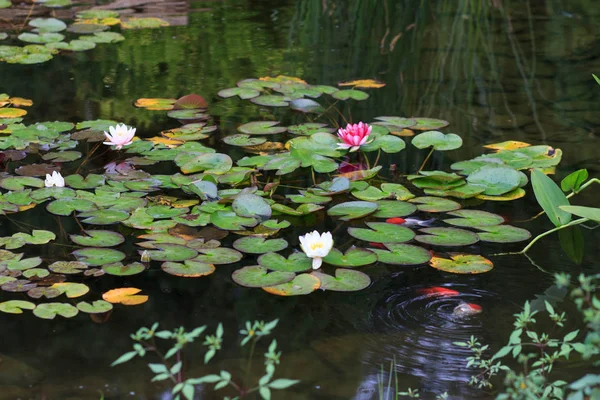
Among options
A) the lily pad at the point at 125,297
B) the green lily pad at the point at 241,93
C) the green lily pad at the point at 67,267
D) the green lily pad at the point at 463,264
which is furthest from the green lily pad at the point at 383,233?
the green lily pad at the point at 241,93

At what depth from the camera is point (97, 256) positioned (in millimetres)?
2068

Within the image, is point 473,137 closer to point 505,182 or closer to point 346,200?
point 505,182

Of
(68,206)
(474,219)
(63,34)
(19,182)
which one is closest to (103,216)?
(68,206)

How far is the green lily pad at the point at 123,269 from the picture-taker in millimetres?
1997

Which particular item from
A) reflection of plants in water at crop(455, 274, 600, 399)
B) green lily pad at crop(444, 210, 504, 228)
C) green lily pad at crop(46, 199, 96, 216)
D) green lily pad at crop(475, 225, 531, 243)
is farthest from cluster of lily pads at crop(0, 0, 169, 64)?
reflection of plants in water at crop(455, 274, 600, 399)

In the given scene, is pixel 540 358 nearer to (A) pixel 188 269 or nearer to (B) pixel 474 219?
(B) pixel 474 219

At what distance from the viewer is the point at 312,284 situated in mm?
1951

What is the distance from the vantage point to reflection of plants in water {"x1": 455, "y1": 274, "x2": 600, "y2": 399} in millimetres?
1178

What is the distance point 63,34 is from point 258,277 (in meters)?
3.14

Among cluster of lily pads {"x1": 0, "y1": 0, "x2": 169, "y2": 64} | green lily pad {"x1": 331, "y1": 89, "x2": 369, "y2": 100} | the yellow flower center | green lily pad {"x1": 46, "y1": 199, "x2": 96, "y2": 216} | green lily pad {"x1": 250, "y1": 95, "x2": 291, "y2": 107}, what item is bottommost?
green lily pad {"x1": 46, "y1": 199, "x2": 96, "y2": 216}

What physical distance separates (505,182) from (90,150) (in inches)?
58.8

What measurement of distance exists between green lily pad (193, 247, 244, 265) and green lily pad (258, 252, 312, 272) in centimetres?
8

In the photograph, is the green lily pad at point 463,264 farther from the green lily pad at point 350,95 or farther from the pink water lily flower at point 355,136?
the green lily pad at point 350,95

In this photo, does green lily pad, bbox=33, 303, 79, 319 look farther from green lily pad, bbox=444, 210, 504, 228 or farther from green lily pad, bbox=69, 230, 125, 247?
green lily pad, bbox=444, 210, 504, 228
